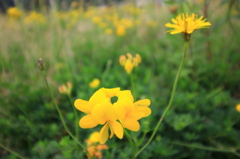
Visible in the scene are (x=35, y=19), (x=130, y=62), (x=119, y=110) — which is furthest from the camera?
(x=35, y=19)

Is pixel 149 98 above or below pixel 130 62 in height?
below

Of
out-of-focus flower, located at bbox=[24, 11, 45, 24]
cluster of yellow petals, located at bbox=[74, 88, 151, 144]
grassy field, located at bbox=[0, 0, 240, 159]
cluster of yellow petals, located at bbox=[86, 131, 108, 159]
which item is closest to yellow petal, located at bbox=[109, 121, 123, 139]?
cluster of yellow petals, located at bbox=[74, 88, 151, 144]

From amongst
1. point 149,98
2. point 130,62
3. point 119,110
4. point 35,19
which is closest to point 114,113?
point 119,110

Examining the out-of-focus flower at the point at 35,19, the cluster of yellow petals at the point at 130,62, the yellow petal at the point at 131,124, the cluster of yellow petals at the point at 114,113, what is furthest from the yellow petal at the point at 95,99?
the out-of-focus flower at the point at 35,19

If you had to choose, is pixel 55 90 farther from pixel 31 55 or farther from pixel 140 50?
pixel 140 50

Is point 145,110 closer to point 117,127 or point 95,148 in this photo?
point 117,127

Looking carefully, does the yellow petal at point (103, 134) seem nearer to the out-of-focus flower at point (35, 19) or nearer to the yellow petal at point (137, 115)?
the yellow petal at point (137, 115)

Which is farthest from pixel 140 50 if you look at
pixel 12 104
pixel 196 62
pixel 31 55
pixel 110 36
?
pixel 12 104

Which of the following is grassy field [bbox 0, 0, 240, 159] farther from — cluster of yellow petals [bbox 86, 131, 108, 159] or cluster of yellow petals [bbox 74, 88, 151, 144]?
cluster of yellow petals [bbox 74, 88, 151, 144]

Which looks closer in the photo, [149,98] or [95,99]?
[95,99]

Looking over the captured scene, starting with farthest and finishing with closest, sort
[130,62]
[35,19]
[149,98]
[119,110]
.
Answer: [35,19], [149,98], [130,62], [119,110]

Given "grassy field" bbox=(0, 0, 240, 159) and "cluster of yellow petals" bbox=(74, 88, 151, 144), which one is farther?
"grassy field" bbox=(0, 0, 240, 159)
